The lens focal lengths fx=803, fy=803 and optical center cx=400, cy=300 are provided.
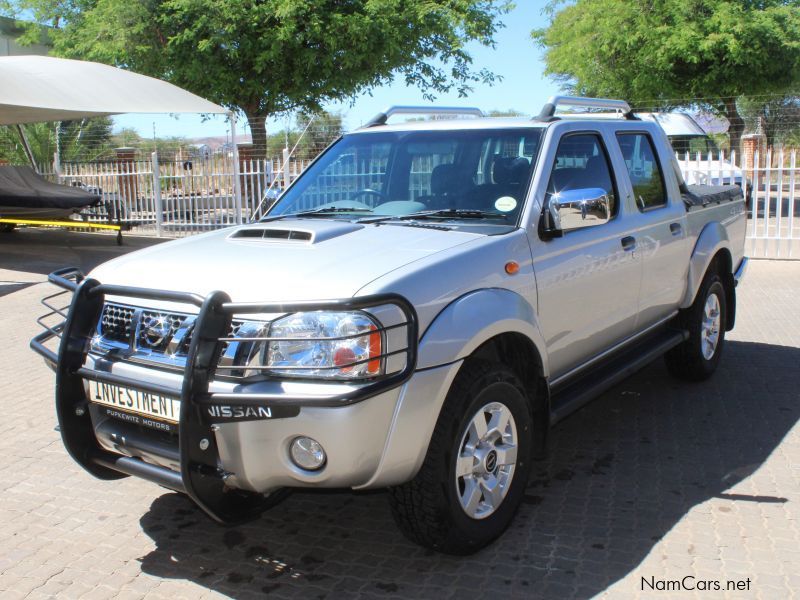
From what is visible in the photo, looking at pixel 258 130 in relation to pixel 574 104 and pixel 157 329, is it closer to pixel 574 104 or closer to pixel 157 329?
pixel 574 104

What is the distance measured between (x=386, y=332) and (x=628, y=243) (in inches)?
89.5

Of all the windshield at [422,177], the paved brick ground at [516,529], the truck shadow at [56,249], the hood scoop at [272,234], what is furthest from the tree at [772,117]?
the hood scoop at [272,234]

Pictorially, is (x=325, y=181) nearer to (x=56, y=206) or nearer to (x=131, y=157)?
(x=56, y=206)

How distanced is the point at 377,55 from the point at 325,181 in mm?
15896

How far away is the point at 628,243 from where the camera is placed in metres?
4.77

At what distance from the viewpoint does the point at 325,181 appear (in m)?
4.90

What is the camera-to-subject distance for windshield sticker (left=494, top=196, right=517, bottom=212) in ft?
13.4

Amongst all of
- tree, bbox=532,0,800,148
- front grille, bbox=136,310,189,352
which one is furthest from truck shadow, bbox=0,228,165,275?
tree, bbox=532,0,800,148

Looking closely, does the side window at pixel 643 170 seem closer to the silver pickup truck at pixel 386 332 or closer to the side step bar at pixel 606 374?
the silver pickup truck at pixel 386 332

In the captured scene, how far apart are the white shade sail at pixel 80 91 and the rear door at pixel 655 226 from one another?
41.7 ft

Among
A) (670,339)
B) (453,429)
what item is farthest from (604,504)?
(670,339)

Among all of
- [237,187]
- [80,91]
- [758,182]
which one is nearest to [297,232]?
[758,182]

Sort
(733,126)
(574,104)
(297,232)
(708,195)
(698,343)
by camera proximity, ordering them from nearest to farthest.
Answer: (297,232) → (574,104) → (698,343) → (708,195) → (733,126)

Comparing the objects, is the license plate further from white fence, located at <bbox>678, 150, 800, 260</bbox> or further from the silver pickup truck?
white fence, located at <bbox>678, 150, 800, 260</bbox>
